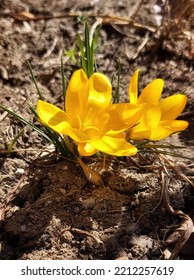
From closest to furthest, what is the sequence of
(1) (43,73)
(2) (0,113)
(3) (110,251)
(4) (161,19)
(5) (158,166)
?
(3) (110,251), (5) (158,166), (2) (0,113), (1) (43,73), (4) (161,19)

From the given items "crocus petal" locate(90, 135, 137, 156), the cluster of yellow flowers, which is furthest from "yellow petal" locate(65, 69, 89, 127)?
"crocus petal" locate(90, 135, 137, 156)

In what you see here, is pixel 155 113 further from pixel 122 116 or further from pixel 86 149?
pixel 86 149

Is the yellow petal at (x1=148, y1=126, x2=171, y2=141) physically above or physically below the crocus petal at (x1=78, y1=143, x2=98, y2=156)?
above

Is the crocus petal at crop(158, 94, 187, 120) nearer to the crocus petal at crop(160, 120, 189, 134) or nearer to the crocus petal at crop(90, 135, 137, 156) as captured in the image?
the crocus petal at crop(160, 120, 189, 134)

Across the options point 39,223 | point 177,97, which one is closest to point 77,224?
point 39,223

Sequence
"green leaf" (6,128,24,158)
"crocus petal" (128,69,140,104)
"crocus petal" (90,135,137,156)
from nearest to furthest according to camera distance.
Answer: "crocus petal" (90,135,137,156)
"crocus petal" (128,69,140,104)
"green leaf" (6,128,24,158)

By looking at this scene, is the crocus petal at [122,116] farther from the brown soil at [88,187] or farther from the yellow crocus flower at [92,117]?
the brown soil at [88,187]

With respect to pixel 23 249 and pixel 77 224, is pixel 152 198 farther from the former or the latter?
pixel 23 249

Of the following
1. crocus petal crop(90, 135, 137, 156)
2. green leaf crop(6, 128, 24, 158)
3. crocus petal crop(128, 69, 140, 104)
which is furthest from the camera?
green leaf crop(6, 128, 24, 158)
